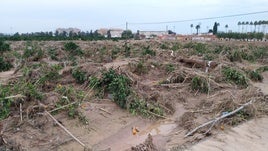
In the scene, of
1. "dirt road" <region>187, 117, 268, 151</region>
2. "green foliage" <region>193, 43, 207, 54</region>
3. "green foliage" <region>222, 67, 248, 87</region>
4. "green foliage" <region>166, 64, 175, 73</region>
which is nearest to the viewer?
"dirt road" <region>187, 117, 268, 151</region>

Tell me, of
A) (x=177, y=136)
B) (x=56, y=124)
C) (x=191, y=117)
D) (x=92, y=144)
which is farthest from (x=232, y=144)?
(x=56, y=124)

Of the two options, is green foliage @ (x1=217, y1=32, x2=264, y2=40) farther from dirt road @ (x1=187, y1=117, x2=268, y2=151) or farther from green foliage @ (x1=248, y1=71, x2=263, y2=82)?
dirt road @ (x1=187, y1=117, x2=268, y2=151)

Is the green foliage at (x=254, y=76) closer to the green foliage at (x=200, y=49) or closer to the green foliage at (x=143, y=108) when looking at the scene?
the green foliage at (x=143, y=108)

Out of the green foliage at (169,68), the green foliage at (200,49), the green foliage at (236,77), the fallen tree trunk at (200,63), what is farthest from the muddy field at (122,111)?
the green foliage at (200,49)

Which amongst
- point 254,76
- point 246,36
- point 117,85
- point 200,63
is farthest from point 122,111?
point 246,36

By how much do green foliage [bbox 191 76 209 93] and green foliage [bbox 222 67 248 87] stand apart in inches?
64.2

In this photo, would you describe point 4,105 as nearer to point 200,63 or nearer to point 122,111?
point 122,111

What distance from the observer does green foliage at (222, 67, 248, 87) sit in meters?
12.4

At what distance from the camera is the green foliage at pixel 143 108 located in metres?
8.55

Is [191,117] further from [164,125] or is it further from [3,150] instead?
[3,150]

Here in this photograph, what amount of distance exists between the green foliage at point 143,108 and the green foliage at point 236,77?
190 inches

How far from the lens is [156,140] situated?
717 cm

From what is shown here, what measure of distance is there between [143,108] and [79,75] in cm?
279

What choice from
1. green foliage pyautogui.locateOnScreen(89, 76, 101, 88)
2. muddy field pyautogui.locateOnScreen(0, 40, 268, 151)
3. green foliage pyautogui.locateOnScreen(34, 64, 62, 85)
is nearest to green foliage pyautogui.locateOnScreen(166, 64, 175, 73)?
muddy field pyautogui.locateOnScreen(0, 40, 268, 151)
